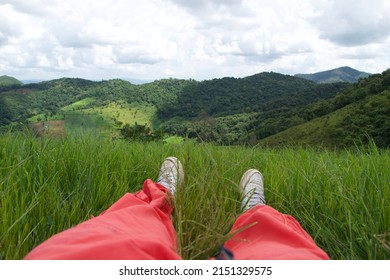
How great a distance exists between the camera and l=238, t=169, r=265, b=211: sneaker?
75.5 inches

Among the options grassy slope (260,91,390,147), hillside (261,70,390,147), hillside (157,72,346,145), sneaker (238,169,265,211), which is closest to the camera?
sneaker (238,169,265,211)

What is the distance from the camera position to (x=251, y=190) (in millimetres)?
1908

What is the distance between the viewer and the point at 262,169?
9.41 feet

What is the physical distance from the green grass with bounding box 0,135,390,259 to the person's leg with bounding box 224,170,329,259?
0.26 feet

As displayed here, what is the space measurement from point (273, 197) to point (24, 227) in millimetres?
1510

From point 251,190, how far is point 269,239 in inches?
23.4

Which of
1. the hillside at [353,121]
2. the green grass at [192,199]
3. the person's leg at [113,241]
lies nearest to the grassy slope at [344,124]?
the hillside at [353,121]

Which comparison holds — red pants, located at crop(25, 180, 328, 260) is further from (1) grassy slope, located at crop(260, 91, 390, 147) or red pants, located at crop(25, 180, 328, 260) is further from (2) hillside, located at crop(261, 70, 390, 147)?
(1) grassy slope, located at crop(260, 91, 390, 147)

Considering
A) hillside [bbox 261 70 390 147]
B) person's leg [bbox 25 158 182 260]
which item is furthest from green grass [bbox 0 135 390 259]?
hillside [bbox 261 70 390 147]

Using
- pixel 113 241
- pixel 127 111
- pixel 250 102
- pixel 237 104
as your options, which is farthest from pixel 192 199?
pixel 250 102

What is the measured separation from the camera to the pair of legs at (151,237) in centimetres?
101

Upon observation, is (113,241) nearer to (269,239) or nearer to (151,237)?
(151,237)

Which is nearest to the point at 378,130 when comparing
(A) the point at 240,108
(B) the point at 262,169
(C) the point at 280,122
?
(C) the point at 280,122

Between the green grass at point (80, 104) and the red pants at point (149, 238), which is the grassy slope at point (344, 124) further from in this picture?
the green grass at point (80, 104)
